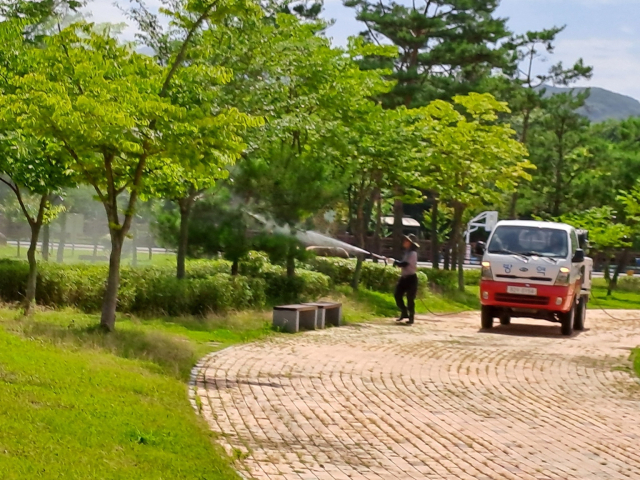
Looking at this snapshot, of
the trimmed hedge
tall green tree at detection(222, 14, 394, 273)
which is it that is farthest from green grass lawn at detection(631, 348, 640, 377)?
the trimmed hedge

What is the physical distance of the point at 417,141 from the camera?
23.2 m

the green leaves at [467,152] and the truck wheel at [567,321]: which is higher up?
the green leaves at [467,152]

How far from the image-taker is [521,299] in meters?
18.3

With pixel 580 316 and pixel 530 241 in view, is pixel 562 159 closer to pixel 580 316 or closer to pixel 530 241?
pixel 580 316

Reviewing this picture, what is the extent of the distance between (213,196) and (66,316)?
521cm

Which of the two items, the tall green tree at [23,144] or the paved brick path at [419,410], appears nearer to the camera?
the paved brick path at [419,410]

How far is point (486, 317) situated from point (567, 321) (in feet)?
5.16

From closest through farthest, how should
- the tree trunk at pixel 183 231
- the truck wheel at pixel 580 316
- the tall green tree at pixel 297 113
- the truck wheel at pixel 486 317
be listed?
the tall green tree at pixel 297 113 → the tree trunk at pixel 183 231 → the truck wheel at pixel 486 317 → the truck wheel at pixel 580 316

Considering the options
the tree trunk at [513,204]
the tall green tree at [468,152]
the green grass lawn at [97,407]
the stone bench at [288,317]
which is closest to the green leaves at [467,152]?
the tall green tree at [468,152]

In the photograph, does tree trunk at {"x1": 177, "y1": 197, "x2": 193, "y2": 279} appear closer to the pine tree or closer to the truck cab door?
the truck cab door

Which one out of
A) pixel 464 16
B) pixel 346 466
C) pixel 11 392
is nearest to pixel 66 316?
pixel 11 392

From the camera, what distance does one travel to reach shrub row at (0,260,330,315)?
50.8 feet

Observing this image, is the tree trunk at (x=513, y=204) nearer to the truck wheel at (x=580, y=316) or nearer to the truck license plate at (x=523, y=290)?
the truck wheel at (x=580, y=316)

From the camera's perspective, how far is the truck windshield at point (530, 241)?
61.2ft
